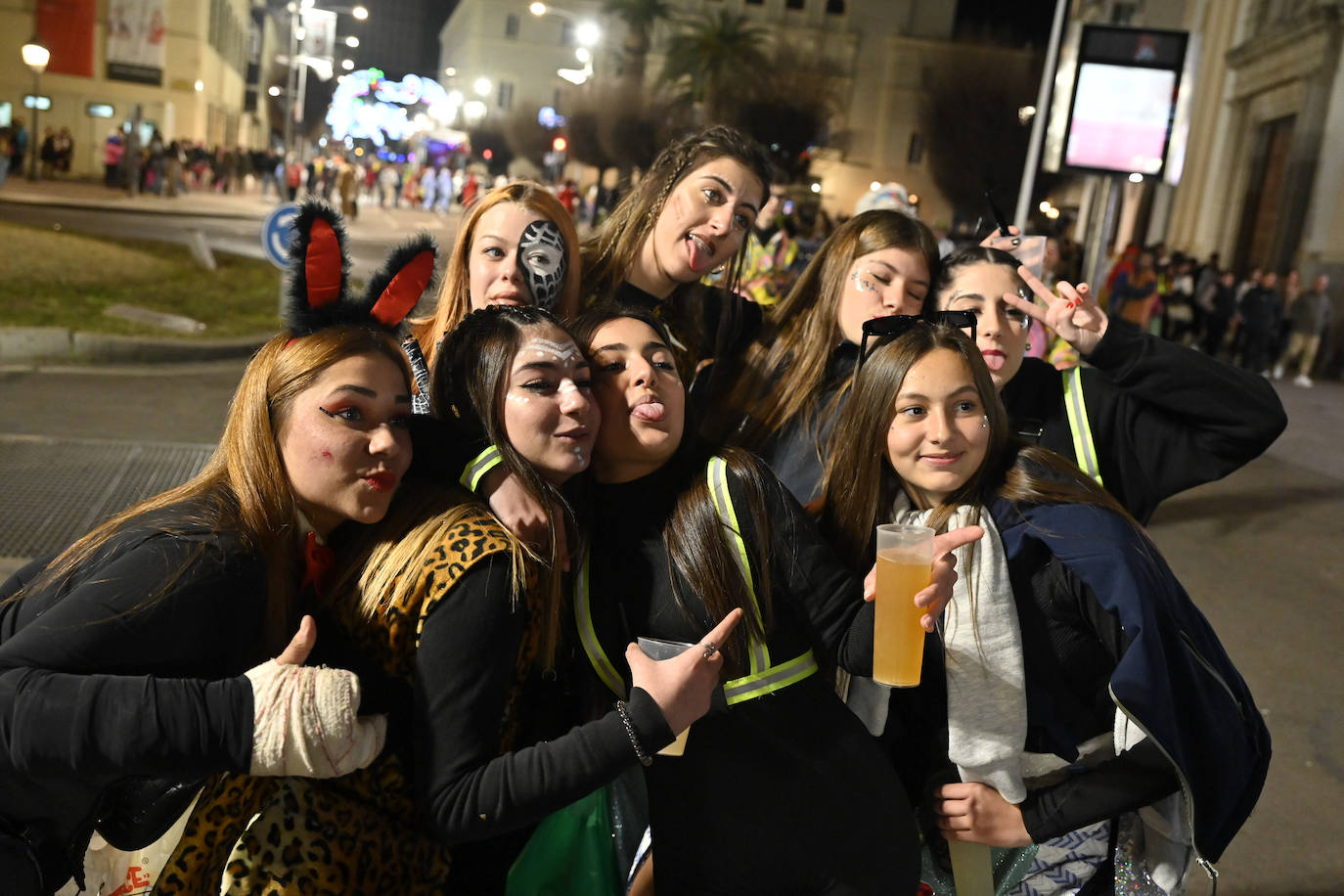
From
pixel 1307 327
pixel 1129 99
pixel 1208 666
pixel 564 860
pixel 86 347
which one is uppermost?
pixel 1129 99

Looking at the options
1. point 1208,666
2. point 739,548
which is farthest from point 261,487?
point 1208,666

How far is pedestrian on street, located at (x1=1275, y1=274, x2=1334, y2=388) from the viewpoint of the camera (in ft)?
58.7

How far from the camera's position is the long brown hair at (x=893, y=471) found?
2475mm

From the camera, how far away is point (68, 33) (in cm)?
3747

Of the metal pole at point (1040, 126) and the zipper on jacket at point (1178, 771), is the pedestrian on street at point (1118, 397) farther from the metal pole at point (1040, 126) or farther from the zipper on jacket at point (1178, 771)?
the metal pole at point (1040, 126)

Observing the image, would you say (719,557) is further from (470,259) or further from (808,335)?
(470,259)

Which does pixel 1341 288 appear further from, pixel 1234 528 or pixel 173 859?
pixel 173 859

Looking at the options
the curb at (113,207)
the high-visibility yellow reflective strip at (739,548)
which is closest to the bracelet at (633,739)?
the high-visibility yellow reflective strip at (739,548)

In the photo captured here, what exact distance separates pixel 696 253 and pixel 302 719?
2.27 m

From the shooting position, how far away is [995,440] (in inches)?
98.7

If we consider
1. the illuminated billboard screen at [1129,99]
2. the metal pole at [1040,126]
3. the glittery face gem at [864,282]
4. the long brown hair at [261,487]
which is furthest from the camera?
the metal pole at [1040,126]

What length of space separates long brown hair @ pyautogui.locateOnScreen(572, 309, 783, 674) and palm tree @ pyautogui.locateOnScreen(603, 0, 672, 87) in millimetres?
62864

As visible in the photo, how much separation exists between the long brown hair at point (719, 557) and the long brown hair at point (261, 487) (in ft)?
2.34

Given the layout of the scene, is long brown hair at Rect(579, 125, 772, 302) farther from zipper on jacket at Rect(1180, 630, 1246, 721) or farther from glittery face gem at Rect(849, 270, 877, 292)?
zipper on jacket at Rect(1180, 630, 1246, 721)
